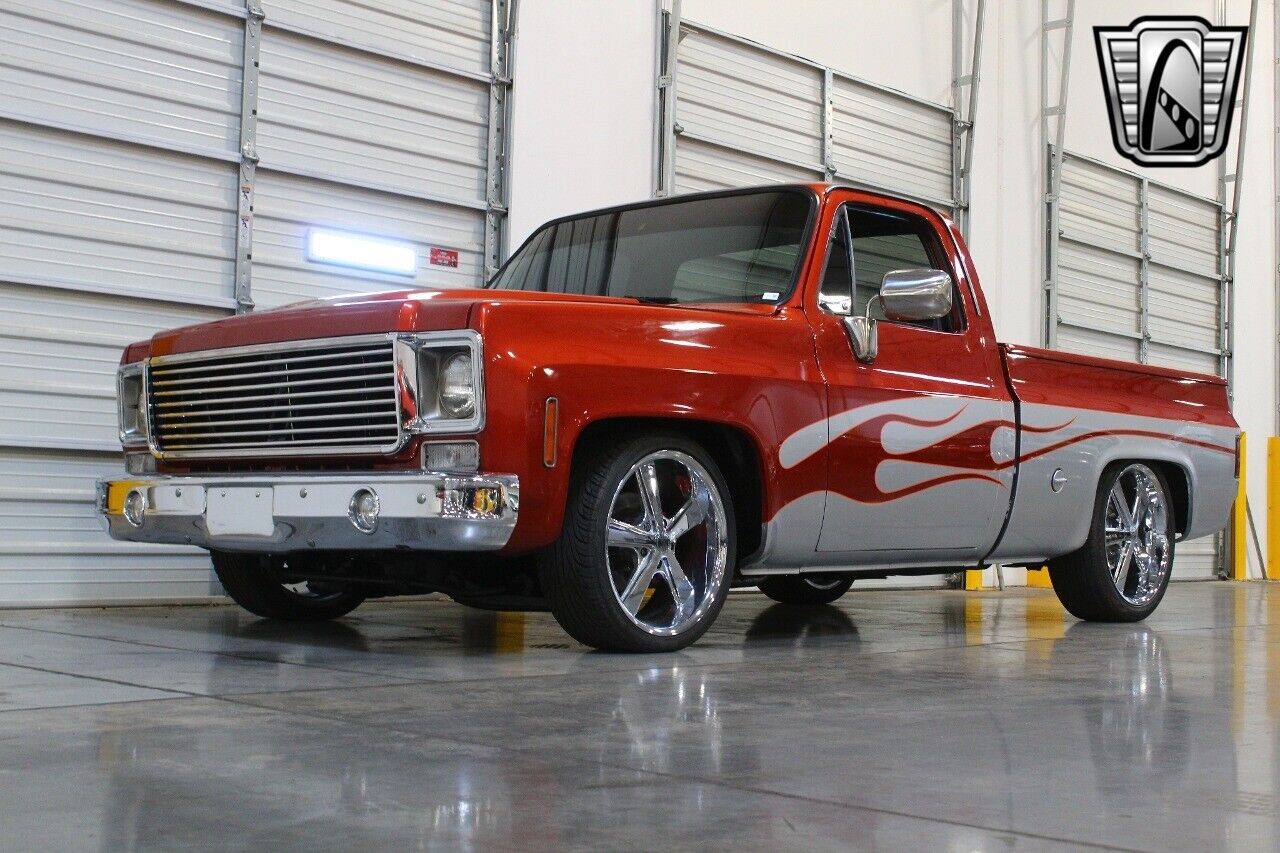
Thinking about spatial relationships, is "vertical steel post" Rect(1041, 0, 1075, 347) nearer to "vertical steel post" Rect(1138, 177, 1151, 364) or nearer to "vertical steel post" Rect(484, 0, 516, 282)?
"vertical steel post" Rect(1138, 177, 1151, 364)

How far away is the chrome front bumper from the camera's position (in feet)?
15.3

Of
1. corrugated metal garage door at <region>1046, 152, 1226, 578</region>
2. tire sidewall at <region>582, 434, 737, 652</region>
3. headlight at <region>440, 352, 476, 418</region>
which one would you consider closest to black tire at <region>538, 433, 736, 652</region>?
tire sidewall at <region>582, 434, 737, 652</region>

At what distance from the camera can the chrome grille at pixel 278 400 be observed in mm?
4957

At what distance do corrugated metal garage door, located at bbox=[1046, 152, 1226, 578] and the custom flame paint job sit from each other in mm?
7066

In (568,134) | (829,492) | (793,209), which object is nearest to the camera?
(829,492)

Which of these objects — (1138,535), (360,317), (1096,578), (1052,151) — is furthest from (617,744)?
(1052,151)

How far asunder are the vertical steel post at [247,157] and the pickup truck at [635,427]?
207 cm

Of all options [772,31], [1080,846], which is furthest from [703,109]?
[1080,846]

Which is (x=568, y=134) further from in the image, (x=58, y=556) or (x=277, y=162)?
(x=58, y=556)

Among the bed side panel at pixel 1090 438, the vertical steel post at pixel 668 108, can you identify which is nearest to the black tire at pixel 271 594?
the bed side panel at pixel 1090 438

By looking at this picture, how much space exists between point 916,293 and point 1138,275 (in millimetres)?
10732

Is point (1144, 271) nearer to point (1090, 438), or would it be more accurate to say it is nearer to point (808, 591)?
point (808, 591)

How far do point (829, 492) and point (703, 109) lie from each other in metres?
5.84

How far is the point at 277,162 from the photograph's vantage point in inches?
337
